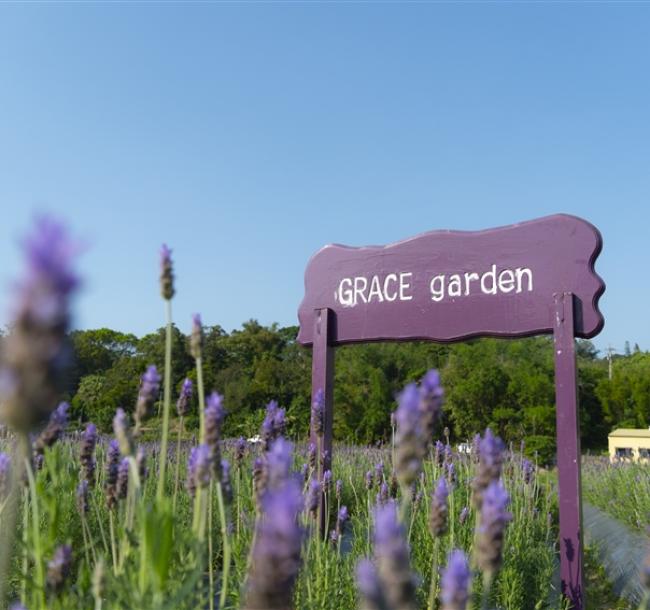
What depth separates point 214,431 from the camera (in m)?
1.46

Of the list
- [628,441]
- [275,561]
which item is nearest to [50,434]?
[275,561]

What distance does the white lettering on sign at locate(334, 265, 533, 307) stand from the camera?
3984 millimetres

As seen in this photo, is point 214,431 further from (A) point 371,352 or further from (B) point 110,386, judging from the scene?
(A) point 371,352

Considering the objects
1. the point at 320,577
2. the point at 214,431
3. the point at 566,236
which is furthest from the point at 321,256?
the point at 214,431

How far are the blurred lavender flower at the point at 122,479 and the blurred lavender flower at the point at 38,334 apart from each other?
3.42 ft

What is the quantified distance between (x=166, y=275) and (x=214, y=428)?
37cm

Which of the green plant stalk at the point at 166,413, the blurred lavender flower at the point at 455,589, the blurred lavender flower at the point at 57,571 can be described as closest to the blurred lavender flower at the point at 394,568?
the blurred lavender flower at the point at 455,589

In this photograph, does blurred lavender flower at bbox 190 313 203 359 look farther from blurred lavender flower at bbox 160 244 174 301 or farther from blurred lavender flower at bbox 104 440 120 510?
blurred lavender flower at bbox 104 440 120 510

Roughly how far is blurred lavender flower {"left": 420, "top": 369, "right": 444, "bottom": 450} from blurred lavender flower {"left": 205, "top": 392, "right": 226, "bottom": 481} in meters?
0.52

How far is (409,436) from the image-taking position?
108 centimetres

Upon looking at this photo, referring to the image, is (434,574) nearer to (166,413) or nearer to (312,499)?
(312,499)

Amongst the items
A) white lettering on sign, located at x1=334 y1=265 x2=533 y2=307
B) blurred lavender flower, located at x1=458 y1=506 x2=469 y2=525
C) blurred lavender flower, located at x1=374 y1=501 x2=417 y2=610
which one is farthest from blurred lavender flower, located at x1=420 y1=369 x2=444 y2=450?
white lettering on sign, located at x1=334 y1=265 x2=533 y2=307

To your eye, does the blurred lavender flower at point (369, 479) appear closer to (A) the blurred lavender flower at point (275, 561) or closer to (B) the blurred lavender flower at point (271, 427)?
(B) the blurred lavender flower at point (271, 427)

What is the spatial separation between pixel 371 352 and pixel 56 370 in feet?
94.2
